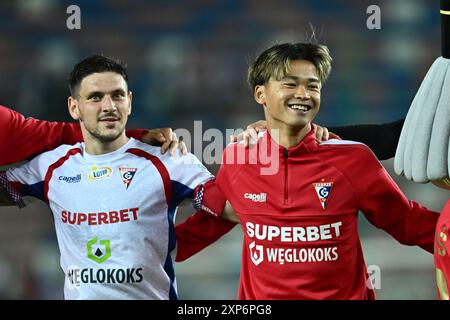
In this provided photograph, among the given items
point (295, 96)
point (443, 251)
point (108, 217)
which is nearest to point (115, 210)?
point (108, 217)

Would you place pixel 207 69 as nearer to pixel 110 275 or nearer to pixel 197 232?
pixel 197 232

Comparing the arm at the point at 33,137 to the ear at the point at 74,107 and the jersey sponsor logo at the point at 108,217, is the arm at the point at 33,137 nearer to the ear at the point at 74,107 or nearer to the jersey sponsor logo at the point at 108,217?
the ear at the point at 74,107

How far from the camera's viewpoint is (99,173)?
3182 millimetres

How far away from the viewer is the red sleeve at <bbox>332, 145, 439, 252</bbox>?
2875 mm

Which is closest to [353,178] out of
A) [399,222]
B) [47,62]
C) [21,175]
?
[399,222]

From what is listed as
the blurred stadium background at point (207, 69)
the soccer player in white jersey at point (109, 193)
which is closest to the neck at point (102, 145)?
the soccer player in white jersey at point (109, 193)

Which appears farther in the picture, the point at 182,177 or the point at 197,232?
the point at 197,232

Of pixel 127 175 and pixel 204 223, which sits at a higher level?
pixel 127 175

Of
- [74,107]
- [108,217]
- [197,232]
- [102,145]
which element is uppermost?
[74,107]

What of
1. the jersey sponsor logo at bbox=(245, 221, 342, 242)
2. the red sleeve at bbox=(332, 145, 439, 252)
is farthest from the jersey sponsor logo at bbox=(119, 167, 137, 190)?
the red sleeve at bbox=(332, 145, 439, 252)

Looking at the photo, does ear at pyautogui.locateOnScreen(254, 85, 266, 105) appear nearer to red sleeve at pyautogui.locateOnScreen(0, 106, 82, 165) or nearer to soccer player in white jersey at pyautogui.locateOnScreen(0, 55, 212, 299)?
soccer player in white jersey at pyautogui.locateOnScreen(0, 55, 212, 299)

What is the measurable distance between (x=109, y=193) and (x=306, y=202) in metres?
0.78

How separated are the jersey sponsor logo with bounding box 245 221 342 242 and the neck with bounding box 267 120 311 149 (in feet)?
1.00

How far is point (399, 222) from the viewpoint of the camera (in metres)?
2.94
